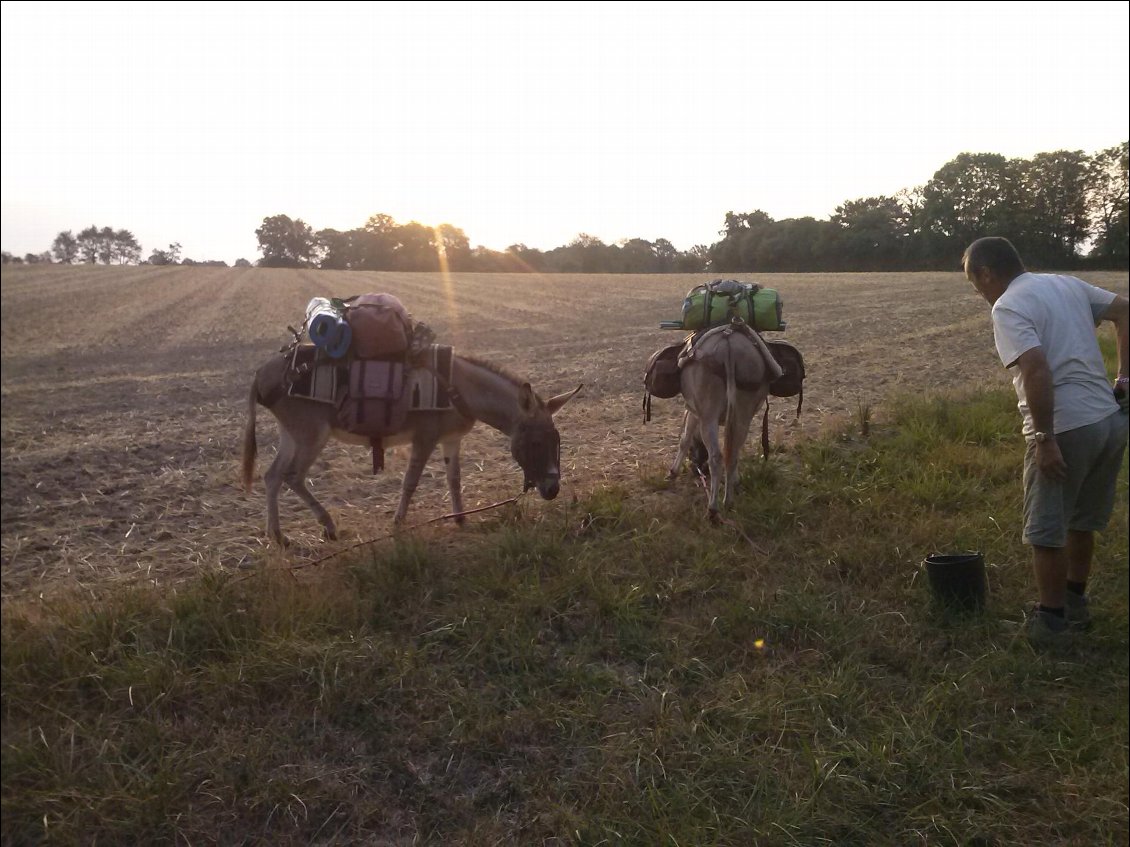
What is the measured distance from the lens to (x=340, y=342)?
4.56 meters

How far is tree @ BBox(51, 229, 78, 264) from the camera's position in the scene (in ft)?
11.1

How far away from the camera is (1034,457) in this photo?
11.3 ft

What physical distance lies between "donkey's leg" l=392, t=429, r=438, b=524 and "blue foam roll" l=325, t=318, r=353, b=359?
0.81 meters

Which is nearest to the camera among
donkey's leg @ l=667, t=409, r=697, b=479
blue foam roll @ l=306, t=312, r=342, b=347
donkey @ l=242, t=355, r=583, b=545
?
blue foam roll @ l=306, t=312, r=342, b=347

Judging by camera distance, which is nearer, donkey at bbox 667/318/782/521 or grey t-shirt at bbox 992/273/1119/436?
grey t-shirt at bbox 992/273/1119/436

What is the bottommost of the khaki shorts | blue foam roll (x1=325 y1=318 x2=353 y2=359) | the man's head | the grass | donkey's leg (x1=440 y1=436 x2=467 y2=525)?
the grass

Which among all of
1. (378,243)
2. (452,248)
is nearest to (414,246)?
(378,243)

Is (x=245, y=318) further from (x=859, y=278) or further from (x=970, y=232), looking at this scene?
(x=970, y=232)

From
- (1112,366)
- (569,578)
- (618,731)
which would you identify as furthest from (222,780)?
(1112,366)

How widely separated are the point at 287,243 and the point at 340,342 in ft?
22.0

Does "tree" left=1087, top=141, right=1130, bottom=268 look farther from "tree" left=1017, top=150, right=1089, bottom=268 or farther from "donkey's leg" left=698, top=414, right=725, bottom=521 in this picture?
"donkey's leg" left=698, top=414, right=725, bottom=521

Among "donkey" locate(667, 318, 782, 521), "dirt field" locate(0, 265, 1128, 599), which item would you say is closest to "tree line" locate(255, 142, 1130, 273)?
"dirt field" locate(0, 265, 1128, 599)

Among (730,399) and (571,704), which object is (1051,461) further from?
(571,704)

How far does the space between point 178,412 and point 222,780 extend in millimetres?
7515
